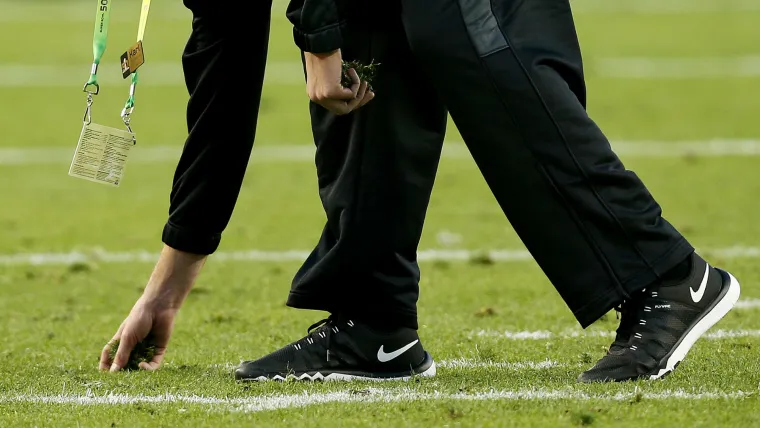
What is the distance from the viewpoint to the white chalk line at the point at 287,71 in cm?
1101

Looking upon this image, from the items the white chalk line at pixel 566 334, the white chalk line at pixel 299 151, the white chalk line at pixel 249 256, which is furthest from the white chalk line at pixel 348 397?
the white chalk line at pixel 299 151

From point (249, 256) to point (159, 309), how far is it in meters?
1.88

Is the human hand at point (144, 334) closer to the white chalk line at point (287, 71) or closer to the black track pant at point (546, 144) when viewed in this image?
the black track pant at point (546, 144)

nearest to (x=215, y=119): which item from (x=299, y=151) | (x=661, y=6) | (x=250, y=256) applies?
(x=250, y=256)

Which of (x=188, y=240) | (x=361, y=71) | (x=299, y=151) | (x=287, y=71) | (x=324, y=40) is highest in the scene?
(x=324, y=40)

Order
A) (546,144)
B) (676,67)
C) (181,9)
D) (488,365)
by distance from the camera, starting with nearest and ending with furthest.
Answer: (546,144) → (488,365) → (676,67) → (181,9)

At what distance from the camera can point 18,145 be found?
28.2 ft

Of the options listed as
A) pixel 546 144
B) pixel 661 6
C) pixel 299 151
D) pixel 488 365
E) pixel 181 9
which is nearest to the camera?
pixel 546 144

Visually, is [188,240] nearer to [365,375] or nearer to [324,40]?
[365,375]

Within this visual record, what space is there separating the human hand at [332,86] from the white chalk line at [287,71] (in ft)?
25.0

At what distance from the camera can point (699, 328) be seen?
10.6ft

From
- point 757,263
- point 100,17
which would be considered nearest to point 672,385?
point 100,17

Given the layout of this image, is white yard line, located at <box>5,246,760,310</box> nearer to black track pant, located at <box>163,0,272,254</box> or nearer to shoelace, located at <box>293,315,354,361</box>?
black track pant, located at <box>163,0,272,254</box>

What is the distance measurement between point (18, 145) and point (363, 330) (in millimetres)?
5581
